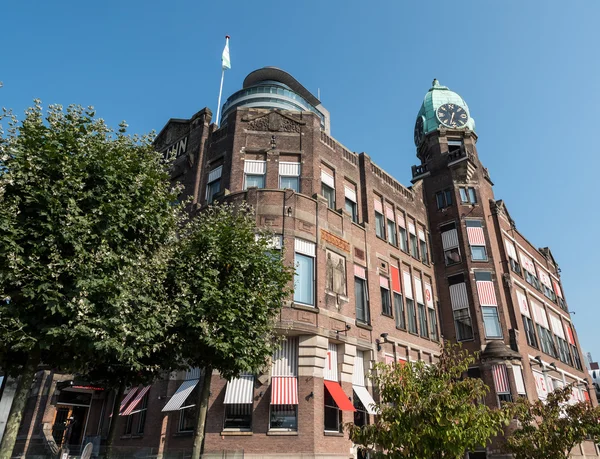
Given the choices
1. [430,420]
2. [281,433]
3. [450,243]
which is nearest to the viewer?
[430,420]

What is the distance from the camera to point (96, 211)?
12891 mm

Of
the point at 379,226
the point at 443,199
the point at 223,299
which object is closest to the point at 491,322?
the point at 443,199

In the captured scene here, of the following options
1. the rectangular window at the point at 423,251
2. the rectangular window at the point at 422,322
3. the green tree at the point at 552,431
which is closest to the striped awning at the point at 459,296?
the rectangular window at the point at 423,251

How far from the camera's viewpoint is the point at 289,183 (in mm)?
25016

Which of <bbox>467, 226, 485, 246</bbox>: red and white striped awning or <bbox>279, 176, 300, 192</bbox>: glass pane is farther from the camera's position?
<bbox>467, 226, 485, 246</bbox>: red and white striped awning

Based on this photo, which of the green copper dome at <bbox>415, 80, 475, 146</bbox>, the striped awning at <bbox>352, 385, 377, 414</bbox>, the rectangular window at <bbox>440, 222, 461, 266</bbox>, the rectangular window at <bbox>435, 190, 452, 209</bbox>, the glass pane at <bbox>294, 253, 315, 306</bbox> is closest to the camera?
the glass pane at <bbox>294, 253, 315, 306</bbox>

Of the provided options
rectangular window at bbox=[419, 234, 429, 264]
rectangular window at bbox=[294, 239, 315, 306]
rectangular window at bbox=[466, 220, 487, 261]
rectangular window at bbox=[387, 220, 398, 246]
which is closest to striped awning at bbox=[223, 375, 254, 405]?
rectangular window at bbox=[294, 239, 315, 306]

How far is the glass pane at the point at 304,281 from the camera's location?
2152 centimetres

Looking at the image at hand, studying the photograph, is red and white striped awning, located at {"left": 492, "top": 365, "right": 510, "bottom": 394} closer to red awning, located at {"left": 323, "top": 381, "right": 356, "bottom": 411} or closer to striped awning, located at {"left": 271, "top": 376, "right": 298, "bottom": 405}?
red awning, located at {"left": 323, "top": 381, "right": 356, "bottom": 411}

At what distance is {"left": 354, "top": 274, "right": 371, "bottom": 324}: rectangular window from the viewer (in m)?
24.6

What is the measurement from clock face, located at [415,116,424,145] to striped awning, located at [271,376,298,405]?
28053 millimetres

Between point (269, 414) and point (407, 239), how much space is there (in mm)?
17100

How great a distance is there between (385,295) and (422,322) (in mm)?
4471

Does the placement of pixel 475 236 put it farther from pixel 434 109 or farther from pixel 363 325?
pixel 363 325
